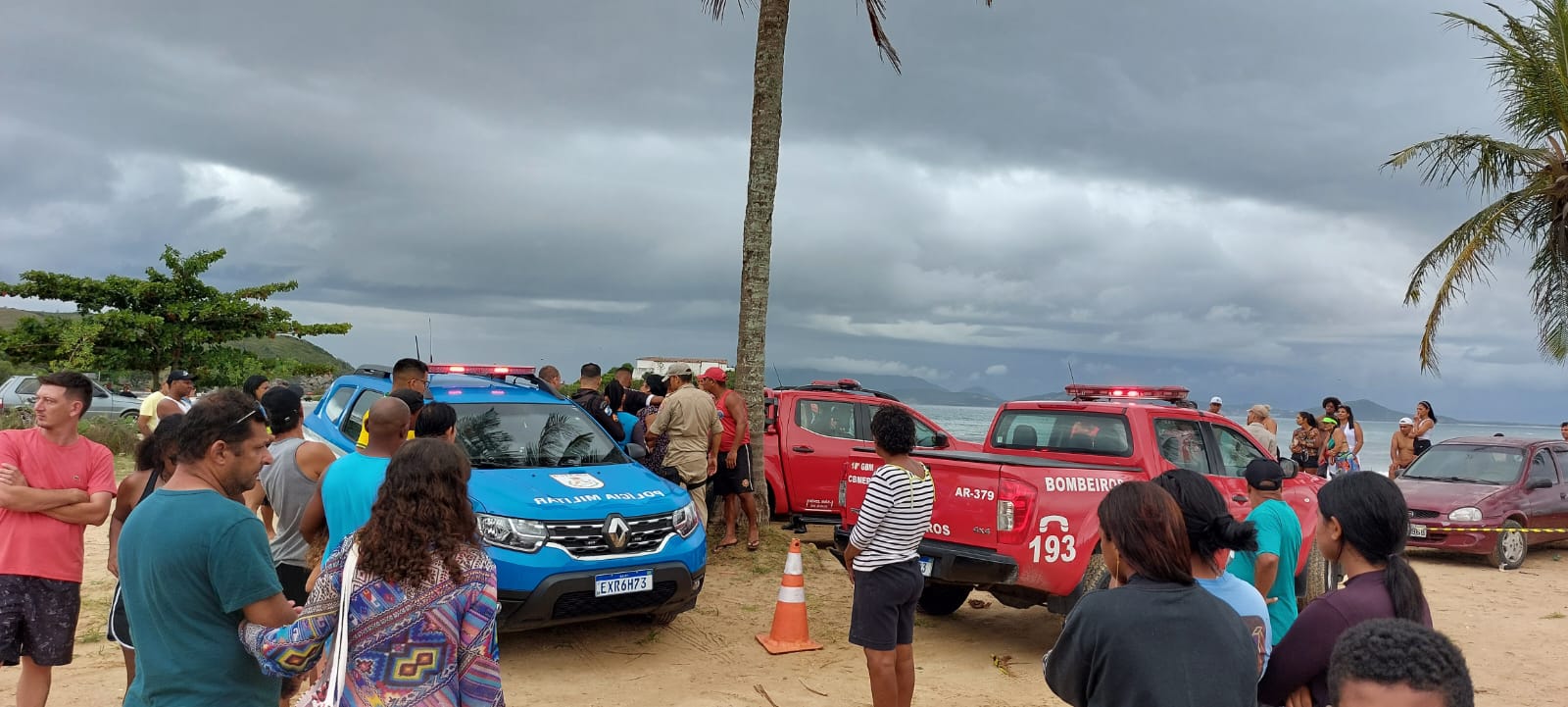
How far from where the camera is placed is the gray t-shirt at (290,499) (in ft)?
15.5

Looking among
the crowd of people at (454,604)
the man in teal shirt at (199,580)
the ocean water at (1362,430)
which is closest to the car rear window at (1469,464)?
the ocean water at (1362,430)

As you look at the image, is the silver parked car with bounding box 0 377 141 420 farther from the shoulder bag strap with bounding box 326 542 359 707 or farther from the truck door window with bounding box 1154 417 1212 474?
the shoulder bag strap with bounding box 326 542 359 707

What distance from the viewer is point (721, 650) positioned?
22.6 feet

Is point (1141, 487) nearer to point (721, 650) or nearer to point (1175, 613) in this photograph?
point (1175, 613)

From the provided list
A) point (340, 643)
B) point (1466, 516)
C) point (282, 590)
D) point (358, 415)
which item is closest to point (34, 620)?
point (282, 590)

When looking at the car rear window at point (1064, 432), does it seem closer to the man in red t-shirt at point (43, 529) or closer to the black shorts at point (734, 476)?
the black shorts at point (734, 476)

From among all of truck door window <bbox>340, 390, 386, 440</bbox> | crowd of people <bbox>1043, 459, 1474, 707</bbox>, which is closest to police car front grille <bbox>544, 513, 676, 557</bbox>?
truck door window <bbox>340, 390, 386, 440</bbox>

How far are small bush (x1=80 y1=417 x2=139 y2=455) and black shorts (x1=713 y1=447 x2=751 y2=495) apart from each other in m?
13.5

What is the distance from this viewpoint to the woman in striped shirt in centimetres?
473

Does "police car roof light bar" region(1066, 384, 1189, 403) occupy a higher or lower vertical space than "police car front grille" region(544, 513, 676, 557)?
higher

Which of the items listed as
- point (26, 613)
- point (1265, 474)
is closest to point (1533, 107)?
point (1265, 474)

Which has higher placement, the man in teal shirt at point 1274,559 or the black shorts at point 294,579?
the man in teal shirt at point 1274,559

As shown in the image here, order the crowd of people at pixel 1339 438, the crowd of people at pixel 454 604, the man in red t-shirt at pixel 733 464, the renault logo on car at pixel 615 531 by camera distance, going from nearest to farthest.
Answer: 1. the crowd of people at pixel 454 604
2. the renault logo on car at pixel 615 531
3. the man in red t-shirt at pixel 733 464
4. the crowd of people at pixel 1339 438

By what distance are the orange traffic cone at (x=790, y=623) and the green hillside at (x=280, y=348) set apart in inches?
330
